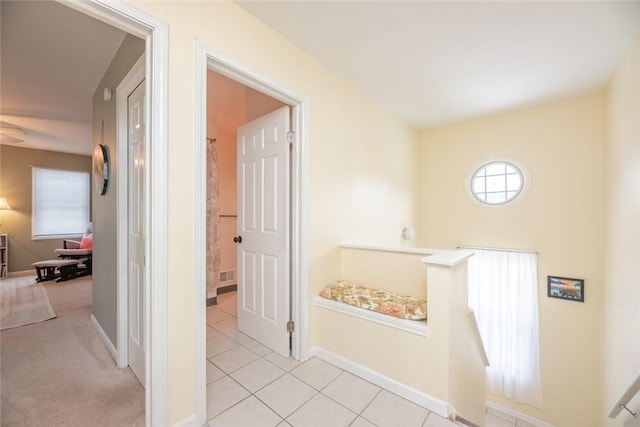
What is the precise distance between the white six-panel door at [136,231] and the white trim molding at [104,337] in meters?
0.32

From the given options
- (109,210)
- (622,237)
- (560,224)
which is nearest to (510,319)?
(560,224)

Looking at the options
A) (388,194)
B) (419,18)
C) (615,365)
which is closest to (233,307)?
(388,194)

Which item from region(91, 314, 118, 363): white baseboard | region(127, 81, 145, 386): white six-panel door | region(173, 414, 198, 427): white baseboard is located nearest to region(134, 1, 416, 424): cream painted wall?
region(173, 414, 198, 427): white baseboard

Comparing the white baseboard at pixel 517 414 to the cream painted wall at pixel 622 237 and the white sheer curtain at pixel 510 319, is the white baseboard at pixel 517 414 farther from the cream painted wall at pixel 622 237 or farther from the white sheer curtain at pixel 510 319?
the cream painted wall at pixel 622 237

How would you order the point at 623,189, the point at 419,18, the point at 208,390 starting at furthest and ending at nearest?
the point at 623,189 < the point at 419,18 < the point at 208,390

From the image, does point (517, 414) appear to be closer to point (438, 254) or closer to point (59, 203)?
point (438, 254)

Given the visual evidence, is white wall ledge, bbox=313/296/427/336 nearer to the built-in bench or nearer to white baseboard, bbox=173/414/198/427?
the built-in bench

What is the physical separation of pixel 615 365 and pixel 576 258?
1.13 m

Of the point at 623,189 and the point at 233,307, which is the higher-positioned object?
the point at 623,189

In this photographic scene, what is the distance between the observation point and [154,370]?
1.25 m

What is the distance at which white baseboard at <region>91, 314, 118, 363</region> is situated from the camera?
202 cm

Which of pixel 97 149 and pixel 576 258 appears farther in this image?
pixel 576 258

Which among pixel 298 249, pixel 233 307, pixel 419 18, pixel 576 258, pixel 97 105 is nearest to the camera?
pixel 419 18

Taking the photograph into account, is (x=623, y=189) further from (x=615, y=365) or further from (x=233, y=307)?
(x=233, y=307)
